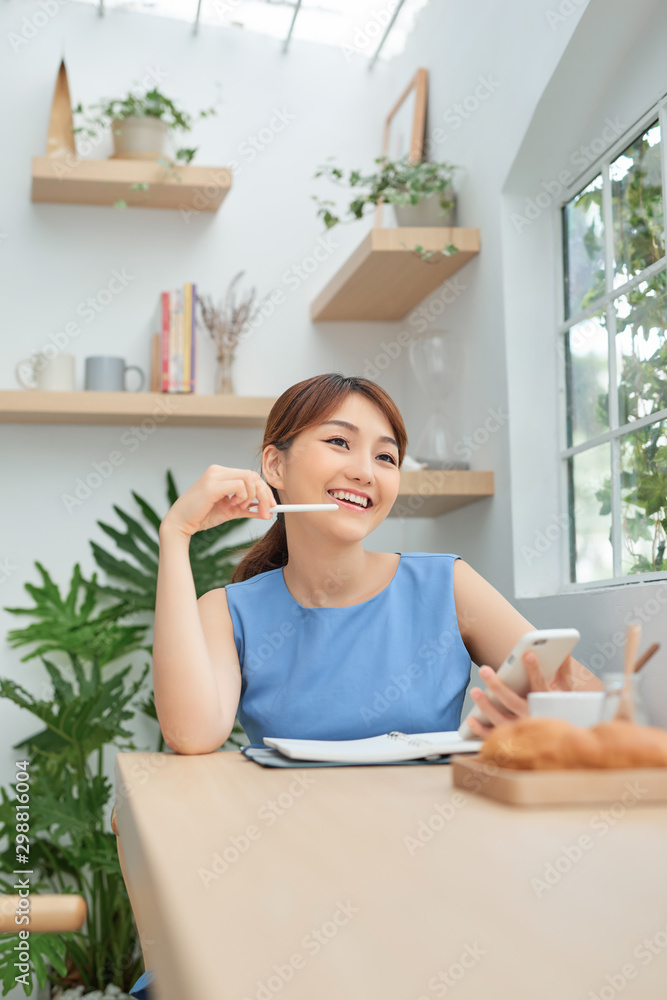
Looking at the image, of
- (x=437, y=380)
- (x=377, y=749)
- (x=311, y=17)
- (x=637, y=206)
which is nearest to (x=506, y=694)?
(x=377, y=749)

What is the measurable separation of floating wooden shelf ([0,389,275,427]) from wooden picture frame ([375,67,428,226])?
29.4 inches

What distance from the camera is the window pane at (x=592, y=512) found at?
1.98 m

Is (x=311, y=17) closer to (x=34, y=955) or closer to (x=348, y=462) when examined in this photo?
(x=348, y=462)

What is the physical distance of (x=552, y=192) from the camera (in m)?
2.24

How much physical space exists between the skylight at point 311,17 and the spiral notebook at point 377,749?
259 centimetres

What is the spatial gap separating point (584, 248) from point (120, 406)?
1.36 m

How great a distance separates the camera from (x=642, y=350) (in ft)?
6.08

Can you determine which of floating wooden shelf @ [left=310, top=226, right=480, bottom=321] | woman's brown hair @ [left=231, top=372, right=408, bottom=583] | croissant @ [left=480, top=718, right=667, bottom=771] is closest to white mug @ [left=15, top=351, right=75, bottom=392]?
floating wooden shelf @ [left=310, top=226, right=480, bottom=321]

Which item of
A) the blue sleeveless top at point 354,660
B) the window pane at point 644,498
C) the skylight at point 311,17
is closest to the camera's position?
the blue sleeveless top at point 354,660

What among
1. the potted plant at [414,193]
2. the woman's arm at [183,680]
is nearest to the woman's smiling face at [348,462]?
the woman's arm at [183,680]

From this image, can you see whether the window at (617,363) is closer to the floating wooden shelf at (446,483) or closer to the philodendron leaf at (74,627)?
the floating wooden shelf at (446,483)

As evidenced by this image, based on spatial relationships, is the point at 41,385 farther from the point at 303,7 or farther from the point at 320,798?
the point at 320,798

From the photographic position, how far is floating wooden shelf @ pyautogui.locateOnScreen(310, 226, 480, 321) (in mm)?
2416

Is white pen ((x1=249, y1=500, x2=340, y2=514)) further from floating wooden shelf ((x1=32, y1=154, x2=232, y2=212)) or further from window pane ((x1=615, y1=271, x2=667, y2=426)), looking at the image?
floating wooden shelf ((x1=32, y1=154, x2=232, y2=212))
